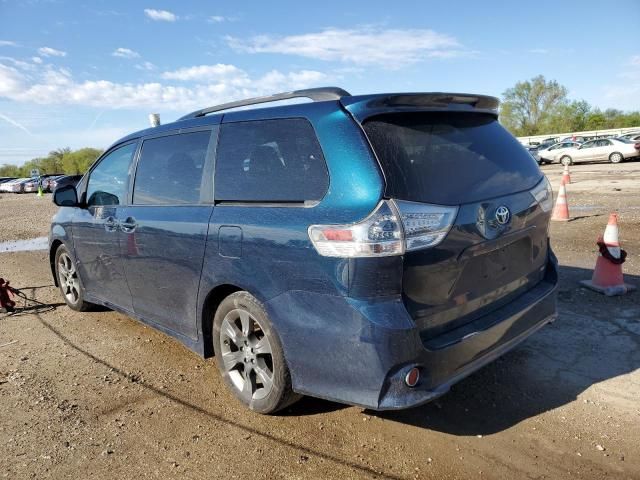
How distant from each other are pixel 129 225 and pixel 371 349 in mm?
2421

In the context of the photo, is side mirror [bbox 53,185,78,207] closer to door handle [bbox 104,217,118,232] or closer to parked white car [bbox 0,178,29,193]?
door handle [bbox 104,217,118,232]

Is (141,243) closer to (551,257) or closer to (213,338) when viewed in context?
(213,338)

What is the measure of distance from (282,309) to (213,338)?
86cm

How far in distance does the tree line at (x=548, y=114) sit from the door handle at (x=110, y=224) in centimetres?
7550

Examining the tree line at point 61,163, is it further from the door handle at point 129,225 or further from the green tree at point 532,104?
the door handle at point 129,225

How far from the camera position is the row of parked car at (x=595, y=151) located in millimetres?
26281

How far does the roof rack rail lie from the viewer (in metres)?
2.79

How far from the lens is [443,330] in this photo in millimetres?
2602

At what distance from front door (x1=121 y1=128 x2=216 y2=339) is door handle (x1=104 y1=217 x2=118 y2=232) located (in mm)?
148

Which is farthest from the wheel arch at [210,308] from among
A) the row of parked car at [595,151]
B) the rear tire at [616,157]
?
the rear tire at [616,157]

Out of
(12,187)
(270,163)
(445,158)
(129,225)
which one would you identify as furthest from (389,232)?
(12,187)

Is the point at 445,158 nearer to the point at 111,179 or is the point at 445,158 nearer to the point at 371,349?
the point at 371,349

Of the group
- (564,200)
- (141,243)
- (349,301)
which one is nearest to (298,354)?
(349,301)

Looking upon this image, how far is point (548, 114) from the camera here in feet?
239
